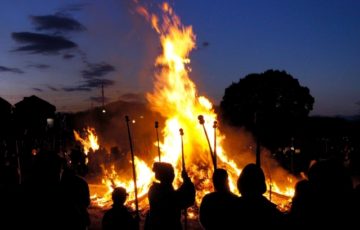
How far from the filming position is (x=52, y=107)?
184 ft

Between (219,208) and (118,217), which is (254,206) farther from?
(118,217)

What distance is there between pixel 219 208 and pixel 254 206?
682 millimetres

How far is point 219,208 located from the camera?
16.2 feet

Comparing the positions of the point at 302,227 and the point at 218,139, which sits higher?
the point at 218,139

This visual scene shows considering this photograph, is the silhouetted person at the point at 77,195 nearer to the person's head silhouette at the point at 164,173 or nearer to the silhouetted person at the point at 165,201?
the silhouetted person at the point at 165,201

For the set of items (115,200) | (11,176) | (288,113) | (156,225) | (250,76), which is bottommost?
(156,225)

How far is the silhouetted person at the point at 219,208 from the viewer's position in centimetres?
475

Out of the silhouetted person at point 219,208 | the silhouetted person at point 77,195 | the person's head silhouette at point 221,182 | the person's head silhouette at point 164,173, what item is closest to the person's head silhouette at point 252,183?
the silhouetted person at point 219,208

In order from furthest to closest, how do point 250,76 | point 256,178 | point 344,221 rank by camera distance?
point 250,76 < point 256,178 < point 344,221

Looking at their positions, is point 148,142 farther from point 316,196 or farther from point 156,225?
point 316,196

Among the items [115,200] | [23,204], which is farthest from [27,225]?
[115,200]

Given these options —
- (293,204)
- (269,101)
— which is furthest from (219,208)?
(269,101)

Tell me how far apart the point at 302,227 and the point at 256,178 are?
67cm

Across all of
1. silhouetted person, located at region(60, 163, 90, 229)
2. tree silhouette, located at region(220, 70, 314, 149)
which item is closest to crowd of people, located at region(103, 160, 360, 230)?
silhouetted person, located at region(60, 163, 90, 229)
